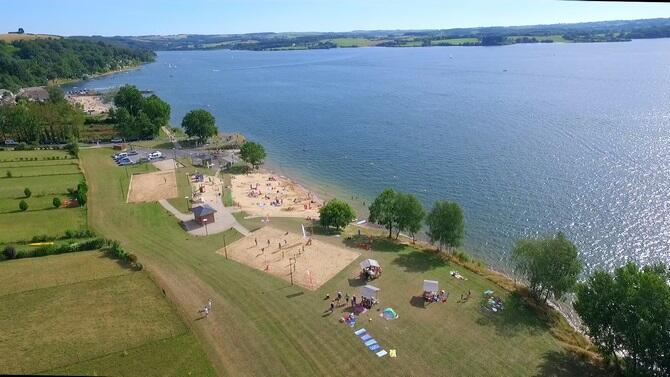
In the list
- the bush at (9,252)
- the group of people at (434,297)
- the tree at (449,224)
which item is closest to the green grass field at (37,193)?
the bush at (9,252)

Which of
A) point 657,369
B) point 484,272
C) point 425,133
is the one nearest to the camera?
point 657,369

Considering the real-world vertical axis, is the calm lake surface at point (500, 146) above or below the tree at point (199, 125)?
below

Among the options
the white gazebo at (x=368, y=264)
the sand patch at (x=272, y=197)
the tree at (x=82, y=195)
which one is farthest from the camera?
the sand patch at (x=272, y=197)

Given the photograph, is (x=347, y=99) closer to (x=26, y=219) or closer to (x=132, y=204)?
(x=132, y=204)

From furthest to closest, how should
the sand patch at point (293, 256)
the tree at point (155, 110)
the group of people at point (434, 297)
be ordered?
the tree at point (155, 110) → the sand patch at point (293, 256) → the group of people at point (434, 297)

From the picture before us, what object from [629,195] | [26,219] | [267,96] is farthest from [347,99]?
[26,219]

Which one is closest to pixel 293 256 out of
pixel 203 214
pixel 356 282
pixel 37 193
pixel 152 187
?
pixel 356 282

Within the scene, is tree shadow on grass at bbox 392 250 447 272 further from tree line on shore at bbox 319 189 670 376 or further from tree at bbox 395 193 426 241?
tree line on shore at bbox 319 189 670 376

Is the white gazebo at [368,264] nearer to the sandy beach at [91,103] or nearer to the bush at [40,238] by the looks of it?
the bush at [40,238]
